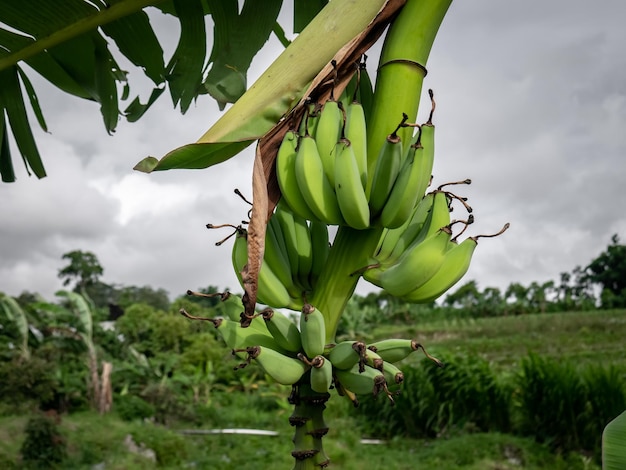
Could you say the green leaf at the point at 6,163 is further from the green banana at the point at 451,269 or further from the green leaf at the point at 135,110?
the green banana at the point at 451,269

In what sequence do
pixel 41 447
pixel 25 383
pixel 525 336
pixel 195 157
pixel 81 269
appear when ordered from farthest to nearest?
pixel 81 269 < pixel 525 336 < pixel 25 383 < pixel 41 447 < pixel 195 157

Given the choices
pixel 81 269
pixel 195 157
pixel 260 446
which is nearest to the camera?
pixel 195 157

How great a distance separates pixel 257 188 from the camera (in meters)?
0.62

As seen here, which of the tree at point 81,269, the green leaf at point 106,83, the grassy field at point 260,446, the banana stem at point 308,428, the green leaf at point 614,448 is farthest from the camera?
the tree at point 81,269

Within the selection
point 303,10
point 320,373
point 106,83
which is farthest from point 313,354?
point 106,83

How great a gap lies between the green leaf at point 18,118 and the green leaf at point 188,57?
348mm

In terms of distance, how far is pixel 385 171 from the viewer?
67 centimetres

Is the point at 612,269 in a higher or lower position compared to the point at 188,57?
higher

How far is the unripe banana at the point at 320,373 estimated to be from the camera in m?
0.62

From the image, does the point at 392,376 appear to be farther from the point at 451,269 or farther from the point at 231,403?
the point at 231,403

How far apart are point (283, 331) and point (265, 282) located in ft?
0.19

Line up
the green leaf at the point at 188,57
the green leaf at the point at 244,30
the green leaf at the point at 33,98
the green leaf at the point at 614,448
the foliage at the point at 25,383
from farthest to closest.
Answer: the foliage at the point at 25,383, the green leaf at the point at 33,98, the green leaf at the point at 188,57, the green leaf at the point at 244,30, the green leaf at the point at 614,448

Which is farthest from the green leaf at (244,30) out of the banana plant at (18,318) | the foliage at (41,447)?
the banana plant at (18,318)

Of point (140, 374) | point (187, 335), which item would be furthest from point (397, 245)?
point (187, 335)
